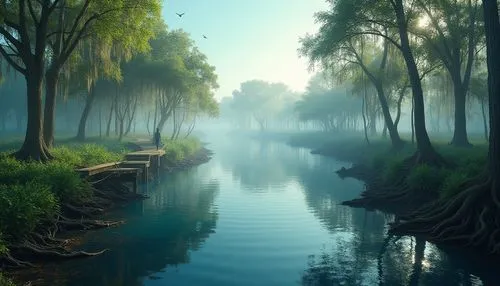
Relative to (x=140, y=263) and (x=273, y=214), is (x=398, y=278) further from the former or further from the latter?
(x=273, y=214)

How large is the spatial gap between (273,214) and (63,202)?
10.5 metres

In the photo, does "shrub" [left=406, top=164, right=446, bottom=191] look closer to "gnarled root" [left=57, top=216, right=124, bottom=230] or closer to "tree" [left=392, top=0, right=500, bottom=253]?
"tree" [left=392, top=0, right=500, bottom=253]

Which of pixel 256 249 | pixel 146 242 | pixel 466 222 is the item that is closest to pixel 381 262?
pixel 466 222

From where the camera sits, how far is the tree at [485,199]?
14.6 metres

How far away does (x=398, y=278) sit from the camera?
12.2m

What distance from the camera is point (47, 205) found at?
15305mm

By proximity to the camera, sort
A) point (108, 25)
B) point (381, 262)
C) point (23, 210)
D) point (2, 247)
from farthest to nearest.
A: 1. point (108, 25)
2. point (381, 262)
3. point (23, 210)
4. point (2, 247)

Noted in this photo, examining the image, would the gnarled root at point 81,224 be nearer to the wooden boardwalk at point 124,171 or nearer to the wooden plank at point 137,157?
the wooden boardwalk at point 124,171

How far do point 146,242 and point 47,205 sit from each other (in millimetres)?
4000

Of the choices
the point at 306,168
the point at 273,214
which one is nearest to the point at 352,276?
the point at 273,214

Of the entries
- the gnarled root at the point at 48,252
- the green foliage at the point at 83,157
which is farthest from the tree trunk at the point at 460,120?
the gnarled root at the point at 48,252

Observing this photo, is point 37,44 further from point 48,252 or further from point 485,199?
point 485,199

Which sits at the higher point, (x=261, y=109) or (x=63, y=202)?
(x=261, y=109)

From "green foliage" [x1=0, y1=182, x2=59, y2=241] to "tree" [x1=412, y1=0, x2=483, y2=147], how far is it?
29.3m
